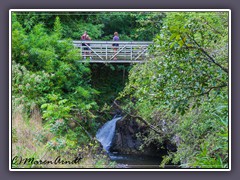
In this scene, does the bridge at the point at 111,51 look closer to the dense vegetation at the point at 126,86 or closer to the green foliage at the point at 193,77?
the dense vegetation at the point at 126,86

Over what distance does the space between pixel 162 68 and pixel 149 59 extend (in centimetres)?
301

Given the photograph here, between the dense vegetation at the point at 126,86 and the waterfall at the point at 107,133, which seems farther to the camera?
the waterfall at the point at 107,133

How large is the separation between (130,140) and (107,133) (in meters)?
0.59

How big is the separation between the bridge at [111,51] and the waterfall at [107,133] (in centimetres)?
165

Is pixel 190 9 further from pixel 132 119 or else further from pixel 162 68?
pixel 132 119

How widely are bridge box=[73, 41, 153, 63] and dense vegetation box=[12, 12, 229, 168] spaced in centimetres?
19

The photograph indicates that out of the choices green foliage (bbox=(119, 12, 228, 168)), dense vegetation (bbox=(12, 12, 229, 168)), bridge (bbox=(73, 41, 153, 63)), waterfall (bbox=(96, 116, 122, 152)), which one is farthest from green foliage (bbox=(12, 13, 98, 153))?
green foliage (bbox=(119, 12, 228, 168))

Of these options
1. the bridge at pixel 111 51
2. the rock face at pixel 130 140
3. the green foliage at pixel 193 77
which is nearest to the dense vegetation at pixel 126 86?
the green foliage at pixel 193 77

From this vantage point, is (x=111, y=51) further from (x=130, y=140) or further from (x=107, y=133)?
(x=130, y=140)

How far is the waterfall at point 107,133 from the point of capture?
30.9 feet

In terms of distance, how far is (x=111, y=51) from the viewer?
9109mm

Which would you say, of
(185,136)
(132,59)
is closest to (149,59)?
(132,59)

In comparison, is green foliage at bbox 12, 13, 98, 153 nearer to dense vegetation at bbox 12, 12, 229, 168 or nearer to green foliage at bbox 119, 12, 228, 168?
dense vegetation at bbox 12, 12, 229, 168

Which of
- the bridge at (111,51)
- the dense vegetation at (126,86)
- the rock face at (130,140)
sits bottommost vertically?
the rock face at (130,140)
